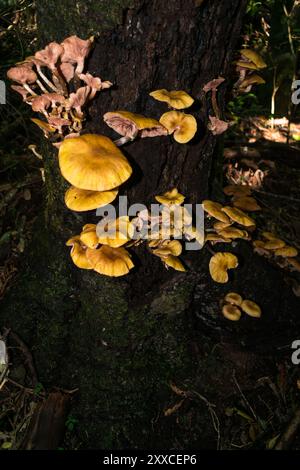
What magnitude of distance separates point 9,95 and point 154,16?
4.89 metres

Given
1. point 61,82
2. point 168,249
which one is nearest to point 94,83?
point 61,82

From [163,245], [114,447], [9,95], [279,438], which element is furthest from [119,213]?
[9,95]

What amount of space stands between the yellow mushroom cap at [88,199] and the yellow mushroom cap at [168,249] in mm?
648

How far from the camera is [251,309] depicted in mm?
3611

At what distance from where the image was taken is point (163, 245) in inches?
124

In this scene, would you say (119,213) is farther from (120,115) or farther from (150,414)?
(150,414)

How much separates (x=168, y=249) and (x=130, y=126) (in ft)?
3.28

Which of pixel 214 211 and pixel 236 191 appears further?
pixel 236 191

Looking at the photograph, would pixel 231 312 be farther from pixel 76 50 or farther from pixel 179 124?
pixel 76 50

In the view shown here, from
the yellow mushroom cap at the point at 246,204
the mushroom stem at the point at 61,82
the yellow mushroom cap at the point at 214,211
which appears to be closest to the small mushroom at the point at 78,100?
the mushroom stem at the point at 61,82

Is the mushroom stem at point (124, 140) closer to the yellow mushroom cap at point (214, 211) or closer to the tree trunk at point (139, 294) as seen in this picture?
the tree trunk at point (139, 294)

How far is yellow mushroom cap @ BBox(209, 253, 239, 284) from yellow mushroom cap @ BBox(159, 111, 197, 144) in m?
1.24

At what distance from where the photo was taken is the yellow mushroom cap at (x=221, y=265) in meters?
3.47

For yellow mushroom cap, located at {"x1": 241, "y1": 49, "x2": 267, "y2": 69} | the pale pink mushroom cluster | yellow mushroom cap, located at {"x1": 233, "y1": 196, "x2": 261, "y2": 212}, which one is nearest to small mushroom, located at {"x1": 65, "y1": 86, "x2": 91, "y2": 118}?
the pale pink mushroom cluster
